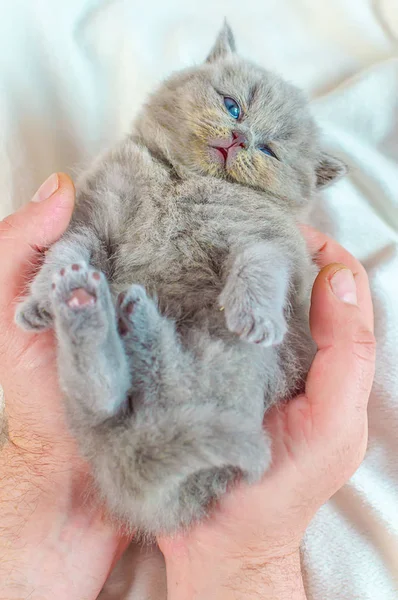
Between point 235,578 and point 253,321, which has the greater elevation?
point 253,321

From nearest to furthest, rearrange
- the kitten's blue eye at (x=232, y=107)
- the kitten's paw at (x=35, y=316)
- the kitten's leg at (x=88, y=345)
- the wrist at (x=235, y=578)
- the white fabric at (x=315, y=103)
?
the kitten's leg at (x=88, y=345) → the kitten's paw at (x=35, y=316) → the wrist at (x=235, y=578) → the kitten's blue eye at (x=232, y=107) → the white fabric at (x=315, y=103)

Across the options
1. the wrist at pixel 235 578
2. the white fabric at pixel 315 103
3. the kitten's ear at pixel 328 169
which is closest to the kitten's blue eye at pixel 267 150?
the kitten's ear at pixel 328 169

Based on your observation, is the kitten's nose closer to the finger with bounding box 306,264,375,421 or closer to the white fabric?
the finger with bounding box 306,264,375,421

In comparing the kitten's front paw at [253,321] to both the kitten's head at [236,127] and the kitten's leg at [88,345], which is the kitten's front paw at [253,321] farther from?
the kitten's head at [236,127]

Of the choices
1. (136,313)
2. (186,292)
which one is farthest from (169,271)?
(136,313)

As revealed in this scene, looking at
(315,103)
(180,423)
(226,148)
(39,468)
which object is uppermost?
(315,103)

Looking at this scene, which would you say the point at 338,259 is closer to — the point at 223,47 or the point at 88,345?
the point at 223,47
